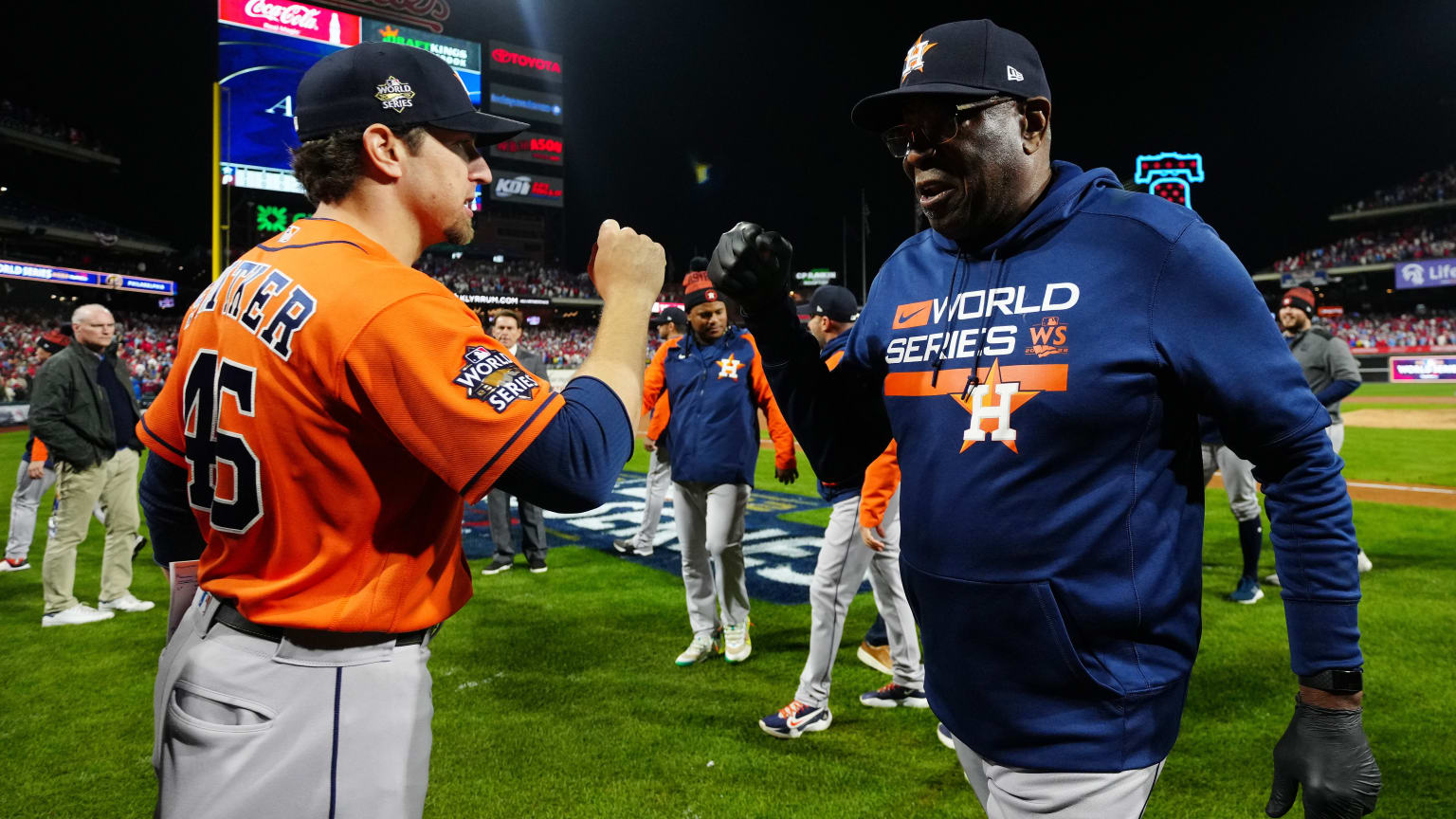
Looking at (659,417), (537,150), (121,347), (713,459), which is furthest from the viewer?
(537,150)

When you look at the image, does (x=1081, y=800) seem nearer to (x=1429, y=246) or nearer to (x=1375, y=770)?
(x=1375, y=770)

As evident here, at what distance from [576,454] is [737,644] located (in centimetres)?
412

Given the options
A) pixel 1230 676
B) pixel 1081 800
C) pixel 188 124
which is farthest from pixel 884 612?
pixel 188 124

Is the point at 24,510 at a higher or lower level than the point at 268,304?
lower

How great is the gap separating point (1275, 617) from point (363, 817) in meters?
6.54

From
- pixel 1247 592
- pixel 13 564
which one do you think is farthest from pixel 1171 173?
pixel 13 564

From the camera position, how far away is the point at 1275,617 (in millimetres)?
5906

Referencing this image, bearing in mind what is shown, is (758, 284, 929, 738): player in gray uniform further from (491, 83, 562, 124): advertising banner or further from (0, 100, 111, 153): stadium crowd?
(491, 83, 562, 124): advertising banner

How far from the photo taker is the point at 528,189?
52.5m

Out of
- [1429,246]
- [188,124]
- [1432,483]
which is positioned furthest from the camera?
[1429,246]

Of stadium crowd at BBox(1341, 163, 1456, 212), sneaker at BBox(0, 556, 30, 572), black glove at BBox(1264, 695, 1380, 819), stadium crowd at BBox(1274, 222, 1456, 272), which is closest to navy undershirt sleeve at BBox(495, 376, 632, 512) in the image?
black glove at BBox(1264, 695, 1380, 819)

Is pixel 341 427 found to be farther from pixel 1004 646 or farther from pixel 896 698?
pixel 896 698

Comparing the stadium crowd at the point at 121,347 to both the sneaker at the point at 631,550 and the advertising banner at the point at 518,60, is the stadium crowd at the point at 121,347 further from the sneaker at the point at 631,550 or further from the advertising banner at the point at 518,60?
the advertising banner at the point at 518,60

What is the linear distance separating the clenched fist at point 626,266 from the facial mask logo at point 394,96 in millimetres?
470
